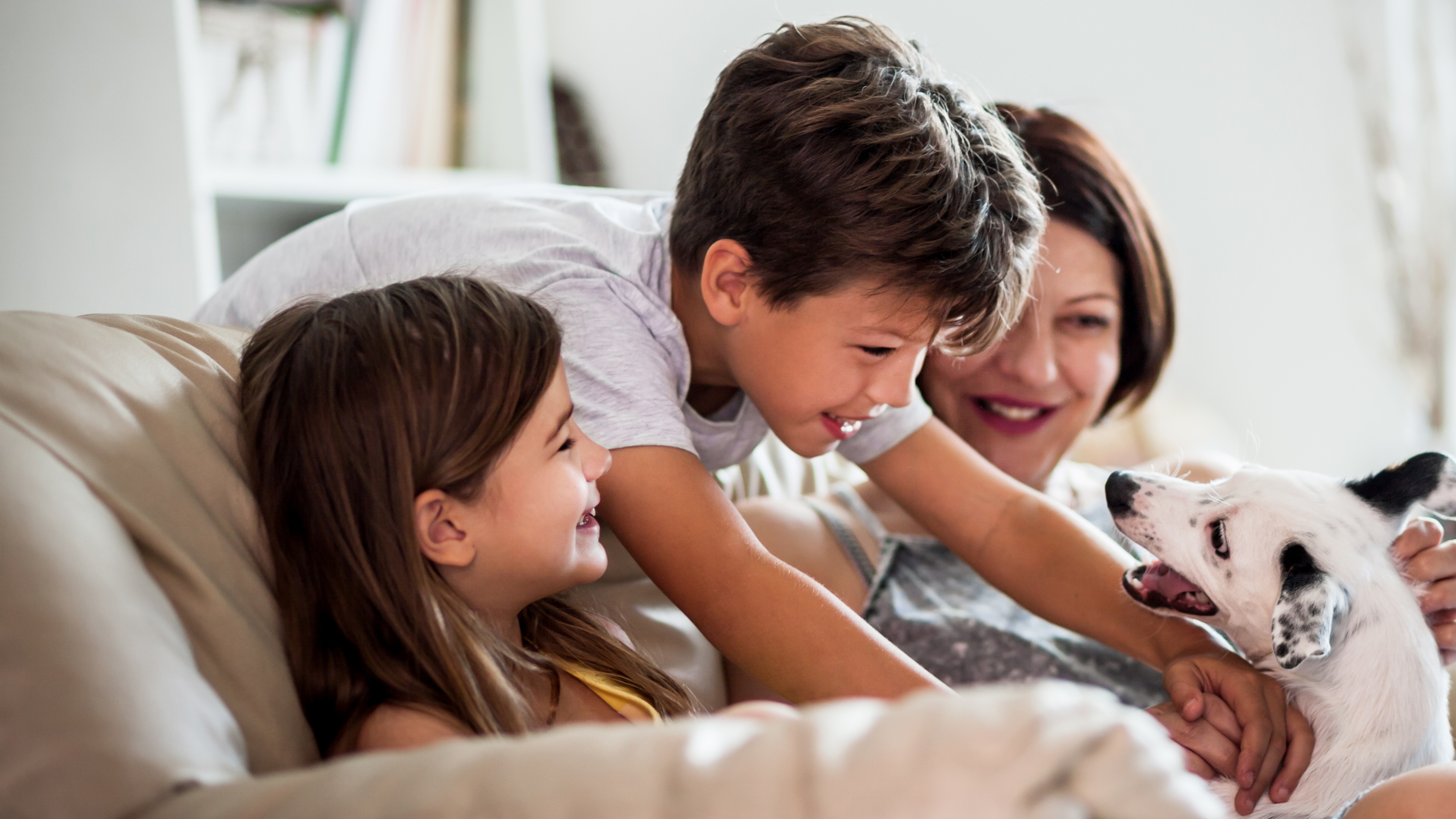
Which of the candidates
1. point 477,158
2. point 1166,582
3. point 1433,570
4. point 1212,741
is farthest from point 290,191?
point 1433,570

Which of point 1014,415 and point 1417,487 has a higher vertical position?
point 1417,487

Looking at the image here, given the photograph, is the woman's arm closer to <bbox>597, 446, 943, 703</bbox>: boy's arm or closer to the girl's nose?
<bbox>597, 446, 943, 703</bbox>: boy's arm

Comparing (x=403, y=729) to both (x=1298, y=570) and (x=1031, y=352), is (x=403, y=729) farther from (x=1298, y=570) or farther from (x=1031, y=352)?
(x=1031, y=352)

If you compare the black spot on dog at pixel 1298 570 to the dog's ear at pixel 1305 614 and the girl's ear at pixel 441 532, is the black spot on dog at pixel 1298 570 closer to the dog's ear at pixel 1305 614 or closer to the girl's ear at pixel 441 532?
the dog's ear at pixel 1305 614

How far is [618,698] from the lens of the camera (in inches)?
38.6

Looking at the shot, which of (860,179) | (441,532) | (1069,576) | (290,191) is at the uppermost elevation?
(860,179)

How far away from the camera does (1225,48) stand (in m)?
3.07

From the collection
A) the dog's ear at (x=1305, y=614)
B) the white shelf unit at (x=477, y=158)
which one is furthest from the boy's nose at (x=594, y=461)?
the white shelf unit at (x=477, y=158)

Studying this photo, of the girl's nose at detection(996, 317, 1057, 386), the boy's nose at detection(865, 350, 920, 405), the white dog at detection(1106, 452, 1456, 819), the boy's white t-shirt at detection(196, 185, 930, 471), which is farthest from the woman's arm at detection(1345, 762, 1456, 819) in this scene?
the girl's nose at detection(996, 317, 1057, 386)

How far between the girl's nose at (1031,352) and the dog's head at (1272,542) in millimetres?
384

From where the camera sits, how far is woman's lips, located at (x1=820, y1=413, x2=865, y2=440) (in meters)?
1.21

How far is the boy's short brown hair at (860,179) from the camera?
110 centimetres

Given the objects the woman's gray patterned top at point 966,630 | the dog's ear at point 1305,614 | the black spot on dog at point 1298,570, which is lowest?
the woman's gray patterned top at point 966,630

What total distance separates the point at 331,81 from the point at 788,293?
4.59 feet
